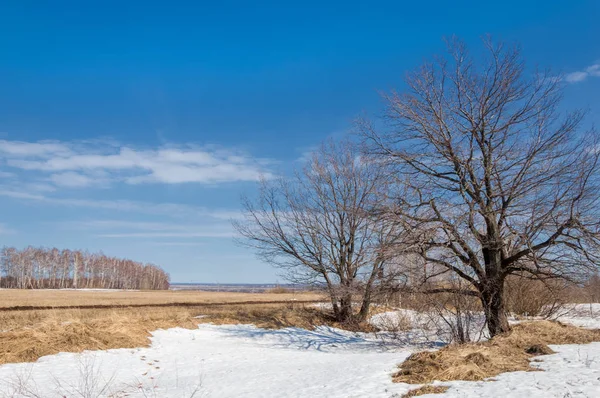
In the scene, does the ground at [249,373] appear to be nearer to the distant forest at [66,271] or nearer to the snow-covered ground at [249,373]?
the snow-covered ground at [249,373]

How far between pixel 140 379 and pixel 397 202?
921 cm

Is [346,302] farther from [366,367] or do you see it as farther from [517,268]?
[366,367]

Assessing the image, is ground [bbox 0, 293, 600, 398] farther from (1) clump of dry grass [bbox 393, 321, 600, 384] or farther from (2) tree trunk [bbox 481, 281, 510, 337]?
(2) tree trunk [bbox 481, 281, 510, 337]

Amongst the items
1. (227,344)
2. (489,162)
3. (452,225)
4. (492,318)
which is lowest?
(227,344)

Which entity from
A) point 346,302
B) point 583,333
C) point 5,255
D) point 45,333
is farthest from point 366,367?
point 5,255

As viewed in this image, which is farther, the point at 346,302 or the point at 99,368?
the point at 346,302

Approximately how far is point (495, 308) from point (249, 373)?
8.36 metres

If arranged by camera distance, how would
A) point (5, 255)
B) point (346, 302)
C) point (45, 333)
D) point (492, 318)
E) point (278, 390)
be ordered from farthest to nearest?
1. point (5, 255)
2. point (346, 302)
3. point (492, 318)
4. point (45, 333)
5. point (278, 390)

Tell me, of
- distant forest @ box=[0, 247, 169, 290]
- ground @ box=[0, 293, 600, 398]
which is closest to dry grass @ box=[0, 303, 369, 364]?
ground @ box=[0, 293, 600, 398]

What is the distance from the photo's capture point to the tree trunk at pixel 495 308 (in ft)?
47.8

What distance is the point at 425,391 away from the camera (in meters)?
8.07

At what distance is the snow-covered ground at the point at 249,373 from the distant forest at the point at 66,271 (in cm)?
10699

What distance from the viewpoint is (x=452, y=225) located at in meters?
14.0

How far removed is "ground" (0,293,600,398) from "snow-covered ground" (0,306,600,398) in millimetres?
18
